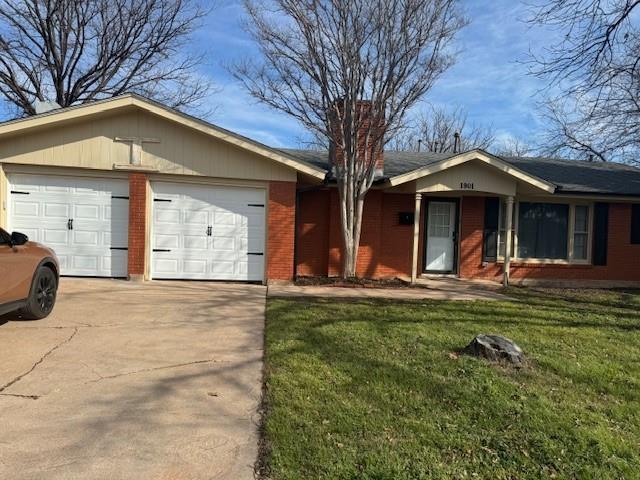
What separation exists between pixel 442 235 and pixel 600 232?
4.29m

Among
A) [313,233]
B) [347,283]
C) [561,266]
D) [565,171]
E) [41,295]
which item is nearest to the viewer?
[41,295]

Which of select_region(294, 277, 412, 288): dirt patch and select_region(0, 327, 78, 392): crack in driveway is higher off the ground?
select_region(294, 277, 412, 288): dirt patch

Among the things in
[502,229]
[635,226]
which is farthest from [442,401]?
[635,226]

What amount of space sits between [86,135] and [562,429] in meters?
10.3

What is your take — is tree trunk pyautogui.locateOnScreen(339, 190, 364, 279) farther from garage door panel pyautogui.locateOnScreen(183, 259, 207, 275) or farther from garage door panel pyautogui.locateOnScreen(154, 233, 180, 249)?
garage door panel pyautogui.locateOnScreen(154, 233, 180, 249)

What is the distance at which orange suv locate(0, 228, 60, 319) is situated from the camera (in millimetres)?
6094

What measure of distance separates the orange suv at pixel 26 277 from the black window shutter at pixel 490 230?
34.2ft

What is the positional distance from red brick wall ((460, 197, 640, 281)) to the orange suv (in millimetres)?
10049

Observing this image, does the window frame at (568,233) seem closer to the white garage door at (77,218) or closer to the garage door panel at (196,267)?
the garage door panel at (196,267)

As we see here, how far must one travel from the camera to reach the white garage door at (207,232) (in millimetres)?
11344

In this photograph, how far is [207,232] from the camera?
11453 millimetres

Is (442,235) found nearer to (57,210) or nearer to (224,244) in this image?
(224,244)

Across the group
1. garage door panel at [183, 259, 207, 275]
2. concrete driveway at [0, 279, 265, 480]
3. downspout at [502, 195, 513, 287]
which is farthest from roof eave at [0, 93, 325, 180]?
downspout at [502, 195, 513, 287]

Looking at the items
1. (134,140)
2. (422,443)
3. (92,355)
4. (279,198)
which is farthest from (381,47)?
(422,443)
